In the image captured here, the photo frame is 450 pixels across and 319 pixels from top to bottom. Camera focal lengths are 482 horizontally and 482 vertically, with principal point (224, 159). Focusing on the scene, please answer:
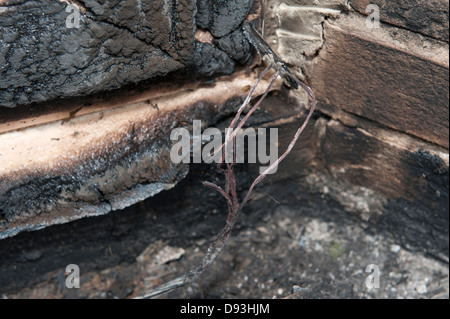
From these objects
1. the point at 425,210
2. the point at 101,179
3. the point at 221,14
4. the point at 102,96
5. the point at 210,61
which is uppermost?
the point at 221,14

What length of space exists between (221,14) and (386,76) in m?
0.53

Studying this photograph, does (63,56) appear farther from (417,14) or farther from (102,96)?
(417,14)

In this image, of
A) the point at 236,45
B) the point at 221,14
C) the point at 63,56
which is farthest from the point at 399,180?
the point at 63,56

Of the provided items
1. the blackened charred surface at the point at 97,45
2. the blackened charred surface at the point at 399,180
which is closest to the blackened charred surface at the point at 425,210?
the blackened charred surface at the point at 399,180

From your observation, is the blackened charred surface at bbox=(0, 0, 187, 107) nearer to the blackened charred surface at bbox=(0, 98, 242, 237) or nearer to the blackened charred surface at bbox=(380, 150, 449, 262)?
the blackened charred surface at bbox=(0, 98, 242, 237)

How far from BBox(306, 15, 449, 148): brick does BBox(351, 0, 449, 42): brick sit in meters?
0.03

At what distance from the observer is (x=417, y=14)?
131cm

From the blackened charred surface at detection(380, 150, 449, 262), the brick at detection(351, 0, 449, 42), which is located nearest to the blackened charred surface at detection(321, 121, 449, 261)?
the blackened charred surface at detection(380, 150, 449, 262)

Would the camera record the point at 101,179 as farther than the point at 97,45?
Yes

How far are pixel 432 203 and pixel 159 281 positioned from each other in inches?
38.7

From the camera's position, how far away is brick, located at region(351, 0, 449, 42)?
1.28m

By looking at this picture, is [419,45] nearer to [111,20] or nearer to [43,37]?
[111,20]

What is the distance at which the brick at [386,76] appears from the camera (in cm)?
138

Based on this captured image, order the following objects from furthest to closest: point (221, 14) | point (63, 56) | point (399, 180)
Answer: point (399, 180)
point (221, 14)
point (63, 56)
